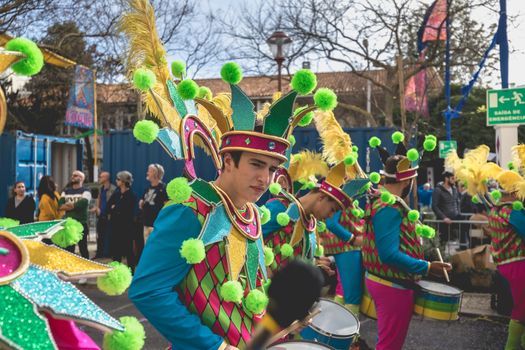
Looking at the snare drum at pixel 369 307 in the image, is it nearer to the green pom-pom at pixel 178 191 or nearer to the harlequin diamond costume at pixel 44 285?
the green pom-pom at pixel 178 191

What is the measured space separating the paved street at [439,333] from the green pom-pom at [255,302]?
12.4 ft

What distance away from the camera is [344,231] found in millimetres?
6527

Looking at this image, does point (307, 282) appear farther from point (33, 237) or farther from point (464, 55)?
point (464, 55)

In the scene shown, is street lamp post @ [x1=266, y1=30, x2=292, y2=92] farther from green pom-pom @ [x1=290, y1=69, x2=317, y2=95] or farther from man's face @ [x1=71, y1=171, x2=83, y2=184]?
green pom-pom @ [x1=290, y1=69, x2=317, y2=95]

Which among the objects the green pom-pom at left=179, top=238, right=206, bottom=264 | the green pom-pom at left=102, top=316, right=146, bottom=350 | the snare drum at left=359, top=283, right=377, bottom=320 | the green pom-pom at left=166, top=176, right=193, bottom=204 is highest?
the green pom-pom at left=166, top=176, right=193, bottom=204

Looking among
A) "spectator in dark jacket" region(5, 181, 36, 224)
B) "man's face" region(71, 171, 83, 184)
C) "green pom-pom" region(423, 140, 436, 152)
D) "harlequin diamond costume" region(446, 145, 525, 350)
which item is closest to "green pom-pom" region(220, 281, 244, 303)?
"green pom-pom" region(423, 140, 436, 152)

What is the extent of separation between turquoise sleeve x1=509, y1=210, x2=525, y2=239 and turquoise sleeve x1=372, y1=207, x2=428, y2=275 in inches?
71.9

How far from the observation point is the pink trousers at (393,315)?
4.20 meters

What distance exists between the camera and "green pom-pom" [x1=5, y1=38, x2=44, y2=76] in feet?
3.69

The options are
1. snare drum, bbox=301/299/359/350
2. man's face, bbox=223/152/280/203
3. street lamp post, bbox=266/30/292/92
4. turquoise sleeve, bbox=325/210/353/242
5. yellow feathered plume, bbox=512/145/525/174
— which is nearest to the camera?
man's face, bbox=223/152/280/203

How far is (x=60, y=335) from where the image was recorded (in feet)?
3.99

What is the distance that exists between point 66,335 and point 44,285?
16 centimetres

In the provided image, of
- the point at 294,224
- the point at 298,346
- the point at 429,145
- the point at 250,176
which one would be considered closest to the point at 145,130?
the point at 250,176

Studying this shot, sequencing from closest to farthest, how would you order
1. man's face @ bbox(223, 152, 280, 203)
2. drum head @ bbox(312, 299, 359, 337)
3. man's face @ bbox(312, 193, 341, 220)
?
man's face @ bbox(223, 152, 280, 203)
drum head @ bbox(312, 299, 359, 337)
man's face @ bbox(312, 193, 341, 220)
